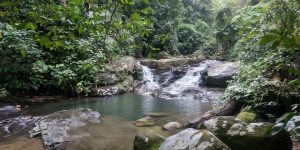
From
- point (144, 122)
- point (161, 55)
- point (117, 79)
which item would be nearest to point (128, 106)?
point (144, 122)

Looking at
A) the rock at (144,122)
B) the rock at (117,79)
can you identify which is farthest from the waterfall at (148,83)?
the rock at (144,122)

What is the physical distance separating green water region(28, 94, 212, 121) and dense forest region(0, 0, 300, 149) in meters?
1.20

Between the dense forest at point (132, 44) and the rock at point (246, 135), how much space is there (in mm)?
562

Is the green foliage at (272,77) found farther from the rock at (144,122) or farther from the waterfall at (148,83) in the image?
the waterfall at (148,83)

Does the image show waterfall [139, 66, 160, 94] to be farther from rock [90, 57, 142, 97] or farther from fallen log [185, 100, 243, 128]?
fallen log [185, 100, 243, 128]

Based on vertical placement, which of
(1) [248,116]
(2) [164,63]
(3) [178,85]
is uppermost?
(2) [164,63]

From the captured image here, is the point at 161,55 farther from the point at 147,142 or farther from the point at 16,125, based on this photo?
the point at 147,142

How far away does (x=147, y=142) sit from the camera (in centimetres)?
404

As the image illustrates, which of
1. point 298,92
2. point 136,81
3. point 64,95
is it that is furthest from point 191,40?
point 298,92

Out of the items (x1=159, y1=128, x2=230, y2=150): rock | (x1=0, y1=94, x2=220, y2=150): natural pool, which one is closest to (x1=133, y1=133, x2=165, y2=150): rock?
(x1=159, y1=128, x2=230, y2=150): rock

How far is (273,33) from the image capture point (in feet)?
3.11

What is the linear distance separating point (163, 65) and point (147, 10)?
522 inches

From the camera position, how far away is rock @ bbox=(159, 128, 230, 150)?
10.9 ft

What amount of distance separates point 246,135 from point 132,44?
A: 2.33 metres
